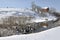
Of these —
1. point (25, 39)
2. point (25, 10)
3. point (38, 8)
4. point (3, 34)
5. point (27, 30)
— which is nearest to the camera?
point (25, 39)

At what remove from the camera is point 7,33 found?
25.4 ft

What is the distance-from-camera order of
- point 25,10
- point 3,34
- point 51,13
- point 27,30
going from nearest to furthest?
point 3,34 → point 27,30 → point 25,10 → point 51,13

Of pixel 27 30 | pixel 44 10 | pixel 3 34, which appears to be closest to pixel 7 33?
pixel 3 34

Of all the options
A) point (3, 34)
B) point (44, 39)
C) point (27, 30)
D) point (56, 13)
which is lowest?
point (56, 13)

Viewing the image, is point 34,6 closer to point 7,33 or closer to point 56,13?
point 56,13

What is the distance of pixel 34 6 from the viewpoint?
3259 cm

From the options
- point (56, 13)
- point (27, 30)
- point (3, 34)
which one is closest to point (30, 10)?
point (56, 13)

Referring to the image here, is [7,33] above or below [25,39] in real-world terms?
below

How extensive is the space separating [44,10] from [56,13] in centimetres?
347

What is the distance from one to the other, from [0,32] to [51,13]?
2923 centimetres

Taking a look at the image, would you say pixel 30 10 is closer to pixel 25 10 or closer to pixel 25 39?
pixel 25 10

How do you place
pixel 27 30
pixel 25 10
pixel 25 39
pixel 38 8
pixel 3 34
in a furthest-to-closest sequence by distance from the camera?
1. pixel 38 8
2. pixel 25 10
3. pixel 27 30
4. pixel 3 34
5. pixel 25 39

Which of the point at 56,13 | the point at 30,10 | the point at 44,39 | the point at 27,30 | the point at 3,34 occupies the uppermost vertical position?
the point at 44,39

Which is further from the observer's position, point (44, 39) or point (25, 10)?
point (25, 10)
